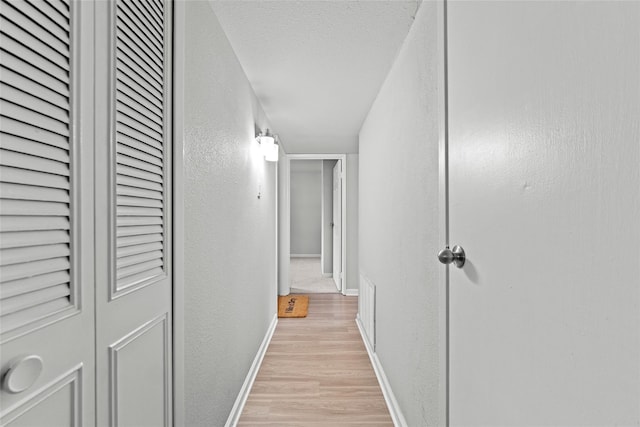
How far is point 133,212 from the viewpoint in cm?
111

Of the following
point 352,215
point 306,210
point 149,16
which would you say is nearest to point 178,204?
point 149,16

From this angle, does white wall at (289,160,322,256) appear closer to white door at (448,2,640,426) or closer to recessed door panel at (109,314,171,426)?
recessed door panel at (109,314,171,426)

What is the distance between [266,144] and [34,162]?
100 inches

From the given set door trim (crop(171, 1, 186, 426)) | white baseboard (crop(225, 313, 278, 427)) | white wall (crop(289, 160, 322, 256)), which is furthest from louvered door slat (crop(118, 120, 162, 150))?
white wall (crop(289, 160, 322, 256))

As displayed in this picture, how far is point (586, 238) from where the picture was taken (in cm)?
58

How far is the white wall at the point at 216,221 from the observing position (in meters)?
1.54

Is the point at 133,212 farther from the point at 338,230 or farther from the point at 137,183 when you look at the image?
the point at 338,230

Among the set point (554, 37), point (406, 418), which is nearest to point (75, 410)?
point (554, 37)

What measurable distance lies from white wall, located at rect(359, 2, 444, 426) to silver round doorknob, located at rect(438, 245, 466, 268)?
0.40m

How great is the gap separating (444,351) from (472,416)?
24 centimetres

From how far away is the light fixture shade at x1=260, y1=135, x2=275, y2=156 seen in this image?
125 inches

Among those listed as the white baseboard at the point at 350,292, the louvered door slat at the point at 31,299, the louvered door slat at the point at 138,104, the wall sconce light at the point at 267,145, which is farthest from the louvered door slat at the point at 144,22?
the white baseboard at the point at 350,292

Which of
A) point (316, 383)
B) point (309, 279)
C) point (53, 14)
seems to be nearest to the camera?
point (53, 14)

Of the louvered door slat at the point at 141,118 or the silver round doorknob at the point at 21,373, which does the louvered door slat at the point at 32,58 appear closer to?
the louvered door slat at the point at 141,118
